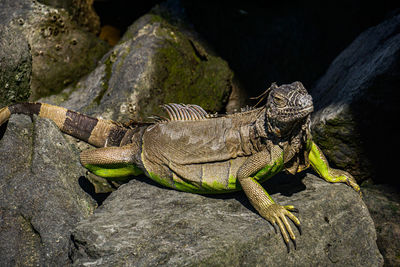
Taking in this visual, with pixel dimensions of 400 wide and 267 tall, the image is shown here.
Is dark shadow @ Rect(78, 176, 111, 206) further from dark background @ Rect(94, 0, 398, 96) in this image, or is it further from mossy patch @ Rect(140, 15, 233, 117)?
dark background @ Rect(94, 0, 398, 96)

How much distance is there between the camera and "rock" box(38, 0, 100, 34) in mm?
5984

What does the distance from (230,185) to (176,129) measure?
2.66ft

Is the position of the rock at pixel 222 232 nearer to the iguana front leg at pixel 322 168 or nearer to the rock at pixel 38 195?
the iguana front leg at pixel 322 168

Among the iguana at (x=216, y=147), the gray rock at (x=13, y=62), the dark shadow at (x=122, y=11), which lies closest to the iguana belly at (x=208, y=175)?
the iguana at (x=216, y=147)

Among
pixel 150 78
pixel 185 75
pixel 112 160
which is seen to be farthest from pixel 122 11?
pixel 112 160

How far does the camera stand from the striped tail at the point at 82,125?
14.6 ft

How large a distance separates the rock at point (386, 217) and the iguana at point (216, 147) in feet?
1.68

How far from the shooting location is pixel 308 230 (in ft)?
10.8

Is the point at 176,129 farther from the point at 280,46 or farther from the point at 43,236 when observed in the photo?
the point at 280,46

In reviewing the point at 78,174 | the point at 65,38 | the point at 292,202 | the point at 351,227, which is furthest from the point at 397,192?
the point at 65,38

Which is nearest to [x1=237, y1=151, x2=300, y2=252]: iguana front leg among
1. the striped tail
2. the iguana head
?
the iguana head

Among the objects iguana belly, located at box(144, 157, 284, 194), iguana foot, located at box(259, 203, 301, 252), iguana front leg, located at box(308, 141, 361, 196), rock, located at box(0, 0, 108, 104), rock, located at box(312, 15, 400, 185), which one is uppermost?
rock, located at box(312, 15, 400, 185)

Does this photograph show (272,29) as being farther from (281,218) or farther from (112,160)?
(281,218)

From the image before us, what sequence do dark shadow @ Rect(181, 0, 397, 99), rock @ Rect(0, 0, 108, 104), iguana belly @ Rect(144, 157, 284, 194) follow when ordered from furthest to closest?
dark shadow @ Rect(181, 0, 397, 99)
rock @ Rect(0, 0, 108, 104)
iguana belly @ Rect(144, 157, 284, 194)
